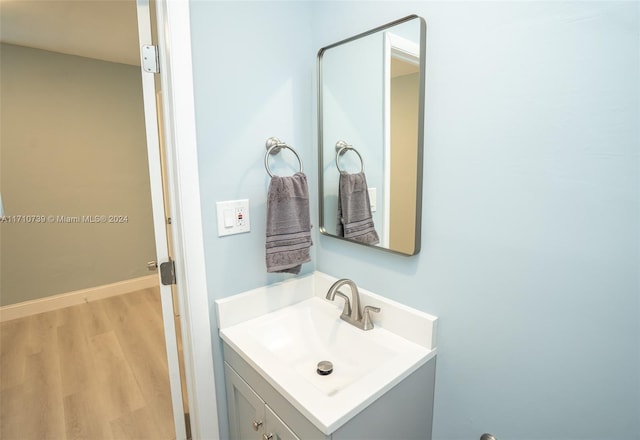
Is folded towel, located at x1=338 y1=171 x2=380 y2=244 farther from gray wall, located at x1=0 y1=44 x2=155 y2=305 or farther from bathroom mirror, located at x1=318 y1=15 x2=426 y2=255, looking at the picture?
gray wall, located at x1=0 y1=44 x2=155 y2=305

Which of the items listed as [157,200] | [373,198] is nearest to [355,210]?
[373,198]

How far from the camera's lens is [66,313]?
2.91 m

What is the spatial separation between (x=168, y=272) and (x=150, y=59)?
2.31 ft

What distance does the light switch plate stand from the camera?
3.75 feet

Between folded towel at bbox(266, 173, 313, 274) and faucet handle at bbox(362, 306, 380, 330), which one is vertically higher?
folded towel at bbox(266, 173, 313, 274)

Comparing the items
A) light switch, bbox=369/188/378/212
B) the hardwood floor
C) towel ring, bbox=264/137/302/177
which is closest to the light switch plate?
towel ring, bbox=264/137/302/177

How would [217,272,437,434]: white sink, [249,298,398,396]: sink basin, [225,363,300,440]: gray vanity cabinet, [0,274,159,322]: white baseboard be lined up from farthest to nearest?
[0,274,159,322]: white baseboard < [249,298,398,396]: sink basin < [225,363,300,440]: gray vanity cabinet < [217,272,437,434]: white sink

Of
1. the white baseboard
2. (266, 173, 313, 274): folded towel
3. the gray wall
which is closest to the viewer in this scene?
(266, 173, 313, 274): folded towel

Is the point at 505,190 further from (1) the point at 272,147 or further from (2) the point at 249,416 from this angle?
(2) the point at 249,416

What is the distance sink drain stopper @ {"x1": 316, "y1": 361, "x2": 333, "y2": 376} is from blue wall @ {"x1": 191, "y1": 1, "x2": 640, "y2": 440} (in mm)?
321

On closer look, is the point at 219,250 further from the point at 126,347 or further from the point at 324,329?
the point at 126,347

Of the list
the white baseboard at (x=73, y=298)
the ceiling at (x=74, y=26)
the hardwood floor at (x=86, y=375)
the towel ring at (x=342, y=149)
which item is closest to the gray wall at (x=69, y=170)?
the white baseboard at (x=73, y=298)

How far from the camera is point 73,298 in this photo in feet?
9.95

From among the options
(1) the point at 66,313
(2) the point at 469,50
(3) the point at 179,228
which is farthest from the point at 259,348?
(1) the point at 66,313
